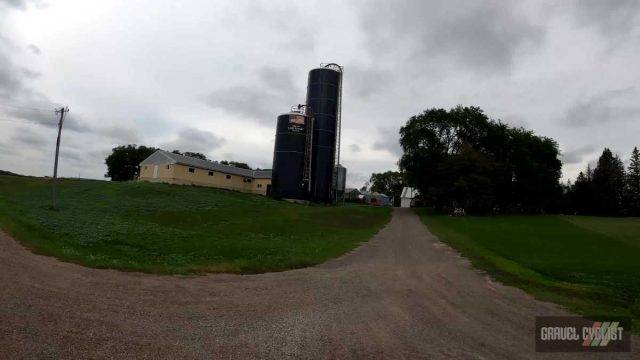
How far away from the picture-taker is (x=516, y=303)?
38.9 ft

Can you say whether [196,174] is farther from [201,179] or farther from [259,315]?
[259,315]

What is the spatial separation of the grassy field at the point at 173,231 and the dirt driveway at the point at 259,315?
237 cm

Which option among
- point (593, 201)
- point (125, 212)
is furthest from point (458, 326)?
point (593, 201)

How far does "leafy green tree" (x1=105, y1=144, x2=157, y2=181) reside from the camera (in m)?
98.0

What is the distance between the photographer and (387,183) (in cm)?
16425

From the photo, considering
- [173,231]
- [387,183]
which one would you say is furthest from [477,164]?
[387,183]

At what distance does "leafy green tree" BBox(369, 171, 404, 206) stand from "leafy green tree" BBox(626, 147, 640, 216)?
75070mm

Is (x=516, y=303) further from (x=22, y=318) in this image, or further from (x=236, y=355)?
(x=22, y=318)

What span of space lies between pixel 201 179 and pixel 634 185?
98360 millimetres

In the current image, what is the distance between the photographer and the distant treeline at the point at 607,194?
86.1 metres

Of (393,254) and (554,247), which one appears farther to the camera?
(554,247)

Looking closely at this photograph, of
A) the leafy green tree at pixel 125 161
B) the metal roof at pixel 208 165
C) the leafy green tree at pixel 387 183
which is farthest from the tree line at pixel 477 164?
the leafy green tree at pixel 387 183

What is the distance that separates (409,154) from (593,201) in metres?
48.3
